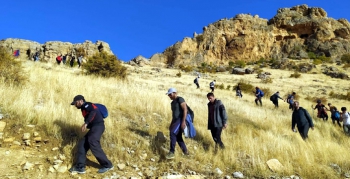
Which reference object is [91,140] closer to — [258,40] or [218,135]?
[218,135]

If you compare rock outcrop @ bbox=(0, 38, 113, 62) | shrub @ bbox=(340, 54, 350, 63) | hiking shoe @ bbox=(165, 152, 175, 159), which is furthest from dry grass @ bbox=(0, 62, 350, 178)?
shrub @ bbox=(340, 54, 350, 63)

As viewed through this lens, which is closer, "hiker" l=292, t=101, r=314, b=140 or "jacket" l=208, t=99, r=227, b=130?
"jacket" l=208, t=99, r=227, b=130

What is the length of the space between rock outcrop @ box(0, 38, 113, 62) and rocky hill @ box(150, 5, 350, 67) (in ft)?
91.7

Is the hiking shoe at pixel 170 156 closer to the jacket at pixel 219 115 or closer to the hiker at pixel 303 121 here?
the jacket at pixel 219 115

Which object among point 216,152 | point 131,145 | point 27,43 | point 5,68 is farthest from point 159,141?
point 27,43

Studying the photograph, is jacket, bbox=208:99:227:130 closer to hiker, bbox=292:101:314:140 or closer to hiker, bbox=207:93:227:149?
hiker, bbox=207:93:227:149

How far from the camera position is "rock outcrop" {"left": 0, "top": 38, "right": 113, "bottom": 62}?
3008 centimetres

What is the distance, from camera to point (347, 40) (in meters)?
59.4

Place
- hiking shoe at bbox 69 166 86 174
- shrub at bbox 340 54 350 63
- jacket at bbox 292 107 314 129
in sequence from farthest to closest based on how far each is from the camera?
shrub at bbox 340 54 350 63 → jacket at bbox 292 107 314 129 → hiking shoe at bbox 69 166 86 174

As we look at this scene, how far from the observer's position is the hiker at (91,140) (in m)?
4.38

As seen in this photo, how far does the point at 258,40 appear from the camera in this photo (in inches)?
2507

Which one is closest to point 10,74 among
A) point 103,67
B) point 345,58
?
point 103,67

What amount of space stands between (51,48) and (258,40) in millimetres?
47267

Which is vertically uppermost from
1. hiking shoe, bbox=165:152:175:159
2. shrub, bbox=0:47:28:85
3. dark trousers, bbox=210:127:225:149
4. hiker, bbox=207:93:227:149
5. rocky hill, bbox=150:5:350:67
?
→ rocky hill, bbox=150:5:350:67
